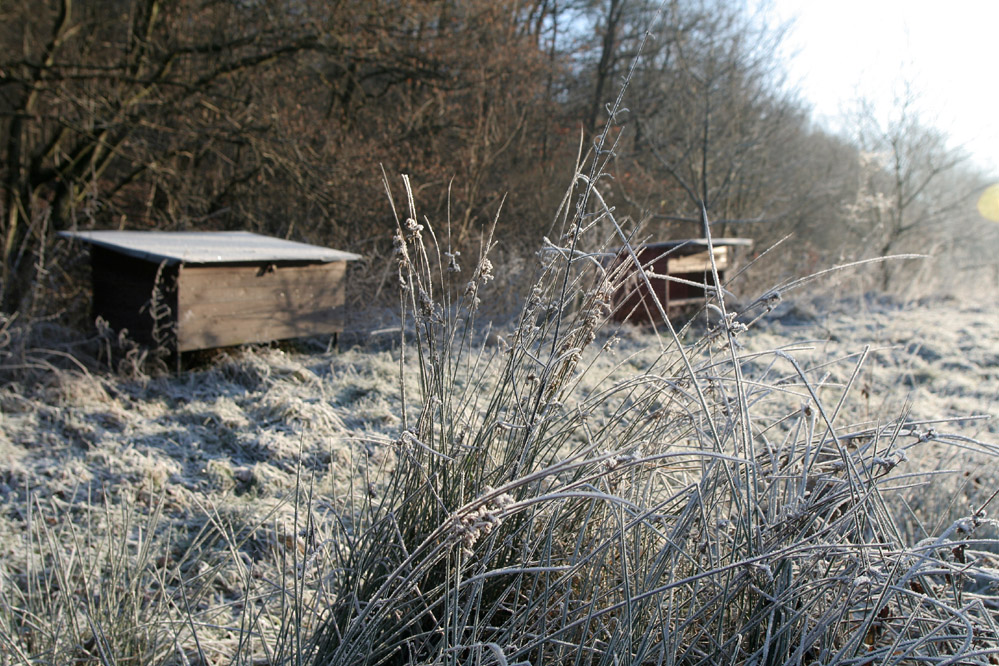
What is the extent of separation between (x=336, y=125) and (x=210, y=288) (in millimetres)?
4414

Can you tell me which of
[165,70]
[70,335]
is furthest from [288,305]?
[165,70]

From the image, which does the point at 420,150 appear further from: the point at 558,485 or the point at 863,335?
the point at 558,485

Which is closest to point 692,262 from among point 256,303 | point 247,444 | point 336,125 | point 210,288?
point 336,125

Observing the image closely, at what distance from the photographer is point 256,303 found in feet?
16.1

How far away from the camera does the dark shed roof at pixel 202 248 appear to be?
4.42 metres

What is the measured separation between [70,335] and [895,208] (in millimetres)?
12870

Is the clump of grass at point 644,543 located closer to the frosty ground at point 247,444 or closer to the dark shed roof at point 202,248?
the frosty ground at point 247,444

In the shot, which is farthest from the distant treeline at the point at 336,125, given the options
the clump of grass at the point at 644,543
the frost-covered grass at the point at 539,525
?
the clump of grass at the point at 644,543

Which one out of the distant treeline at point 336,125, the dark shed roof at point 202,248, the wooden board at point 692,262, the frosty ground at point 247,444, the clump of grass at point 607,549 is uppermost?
the distant treeline at point 336,125

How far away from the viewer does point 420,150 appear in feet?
27.1

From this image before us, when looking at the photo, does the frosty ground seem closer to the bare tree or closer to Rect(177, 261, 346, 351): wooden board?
Rect(177, 261, 346, 351): wooden board

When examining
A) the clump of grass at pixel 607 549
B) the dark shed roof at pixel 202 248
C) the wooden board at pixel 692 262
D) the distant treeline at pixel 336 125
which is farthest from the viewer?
the wooden board at pixel 692 262

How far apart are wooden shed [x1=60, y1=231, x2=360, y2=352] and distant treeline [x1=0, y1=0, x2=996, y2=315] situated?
1.88 feet

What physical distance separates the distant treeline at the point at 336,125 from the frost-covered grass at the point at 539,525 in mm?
2899
